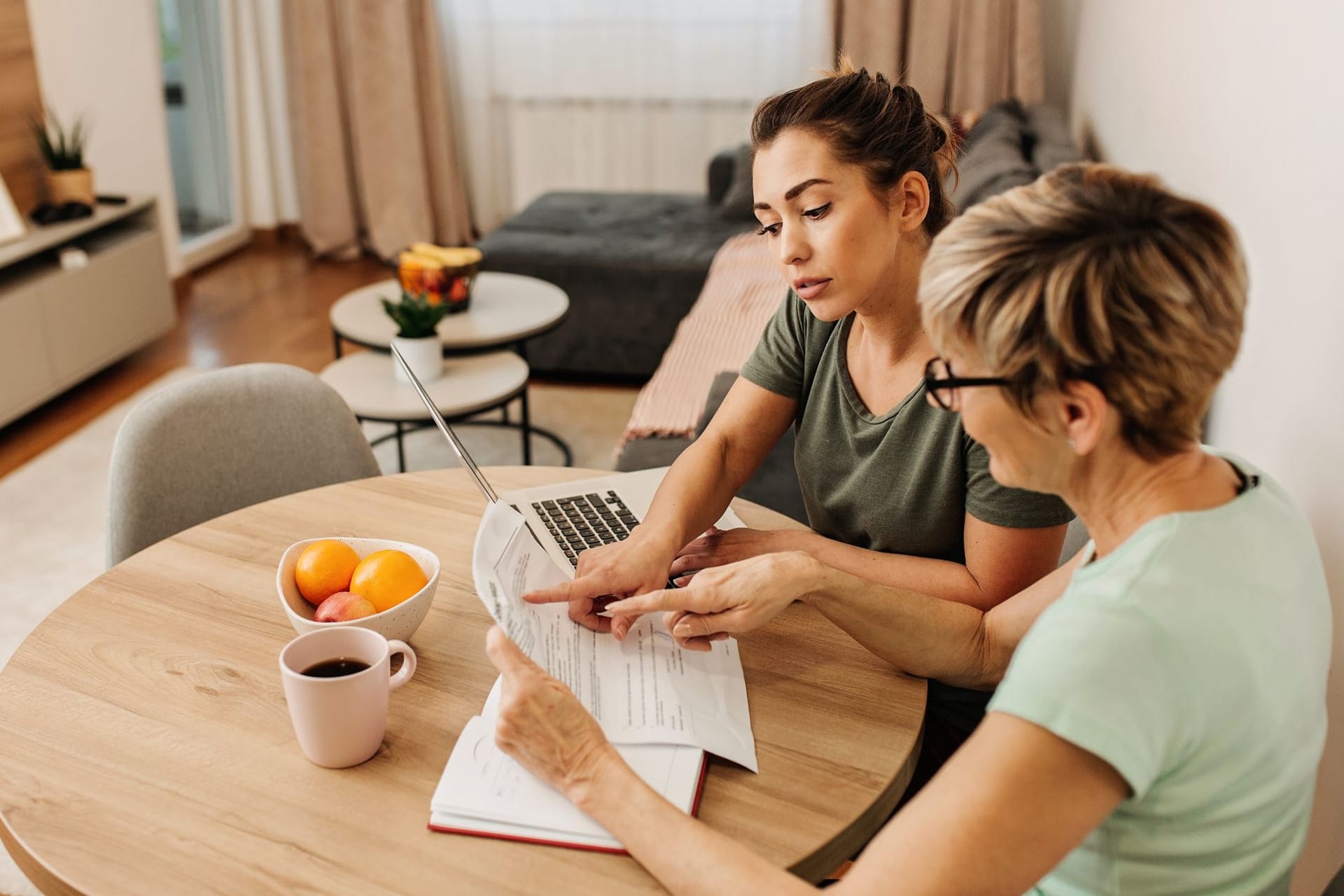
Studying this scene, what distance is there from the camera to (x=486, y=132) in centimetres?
546

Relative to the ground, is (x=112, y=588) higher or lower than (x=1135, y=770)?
lower

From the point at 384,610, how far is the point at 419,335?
1.71 meters

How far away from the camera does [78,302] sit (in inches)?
140

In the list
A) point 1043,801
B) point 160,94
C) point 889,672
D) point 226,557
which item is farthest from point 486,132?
point 1043,801

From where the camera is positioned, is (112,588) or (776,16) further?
(776,16)

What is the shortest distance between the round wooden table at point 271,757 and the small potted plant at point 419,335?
4.65 feet

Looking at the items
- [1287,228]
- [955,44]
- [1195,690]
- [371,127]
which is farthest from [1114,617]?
[371,127]

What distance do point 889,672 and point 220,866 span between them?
25.5 inches

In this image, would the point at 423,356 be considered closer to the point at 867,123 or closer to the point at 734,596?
the point at 867,123

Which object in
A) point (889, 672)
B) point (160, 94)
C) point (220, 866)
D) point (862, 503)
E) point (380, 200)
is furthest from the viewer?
point (380, 200)

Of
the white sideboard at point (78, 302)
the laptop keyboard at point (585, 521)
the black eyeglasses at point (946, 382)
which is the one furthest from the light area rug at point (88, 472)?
the black eyeglasses at point (946, 382)

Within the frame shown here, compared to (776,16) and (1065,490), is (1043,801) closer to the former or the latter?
(1065,490)

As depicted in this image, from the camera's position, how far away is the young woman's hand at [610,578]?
3.81 feet

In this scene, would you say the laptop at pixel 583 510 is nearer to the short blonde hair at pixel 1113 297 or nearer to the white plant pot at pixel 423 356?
the short blonde hair at pixel 1113 297
